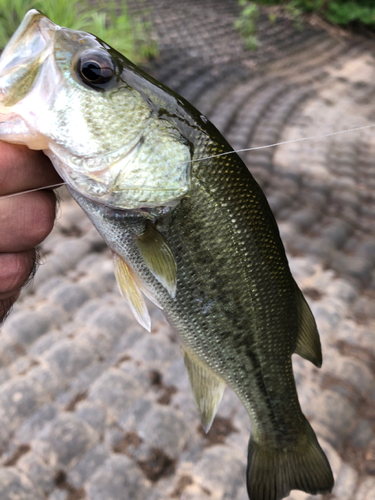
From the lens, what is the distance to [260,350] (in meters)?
1.45

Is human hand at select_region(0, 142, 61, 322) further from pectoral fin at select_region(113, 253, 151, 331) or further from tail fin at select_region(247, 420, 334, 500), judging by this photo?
tail fin at select_region(247, 420, 334, 500)

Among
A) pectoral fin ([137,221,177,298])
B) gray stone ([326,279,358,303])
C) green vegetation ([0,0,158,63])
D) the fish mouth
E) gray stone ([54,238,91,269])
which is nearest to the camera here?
the fish mouth

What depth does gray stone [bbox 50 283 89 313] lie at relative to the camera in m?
3.09

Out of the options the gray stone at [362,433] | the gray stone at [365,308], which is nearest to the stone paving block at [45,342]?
the gray stone at [362,433]

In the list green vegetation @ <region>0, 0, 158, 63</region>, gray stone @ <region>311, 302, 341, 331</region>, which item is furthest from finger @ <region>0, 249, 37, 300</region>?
green vegetation @ <region>0, 0, 158, 63</region>

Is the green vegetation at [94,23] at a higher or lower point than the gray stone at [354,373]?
higher

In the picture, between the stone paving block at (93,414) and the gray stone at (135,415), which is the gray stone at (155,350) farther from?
the stone paving block at (93,414)

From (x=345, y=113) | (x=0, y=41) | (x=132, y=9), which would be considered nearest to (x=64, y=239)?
(x=0, y=41)

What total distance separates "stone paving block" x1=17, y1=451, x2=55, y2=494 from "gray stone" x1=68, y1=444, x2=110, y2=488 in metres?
0.10

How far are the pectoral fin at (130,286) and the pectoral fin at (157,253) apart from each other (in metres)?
0.12

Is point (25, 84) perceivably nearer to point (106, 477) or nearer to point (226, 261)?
point (226, 261)

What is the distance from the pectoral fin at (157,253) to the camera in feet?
3.97

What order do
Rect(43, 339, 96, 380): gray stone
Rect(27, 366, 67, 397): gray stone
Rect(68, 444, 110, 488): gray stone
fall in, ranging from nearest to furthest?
Rect(68, 444, 110, 488): gray stone, Rect(27, 366, 67, 397): gray stone, Rect(43, 339, 96, 380): gray stone

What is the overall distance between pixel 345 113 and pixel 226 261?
5806 mm
